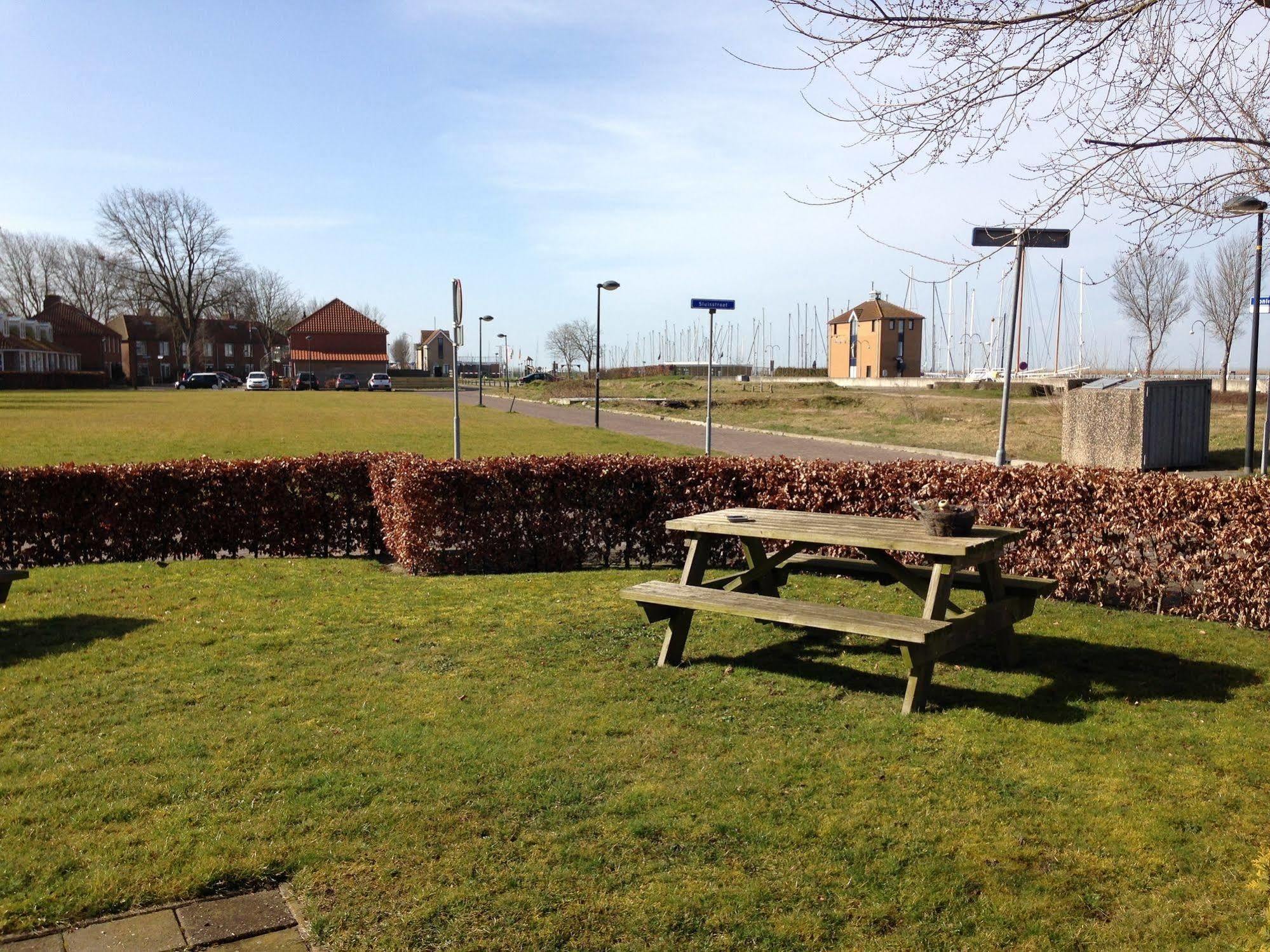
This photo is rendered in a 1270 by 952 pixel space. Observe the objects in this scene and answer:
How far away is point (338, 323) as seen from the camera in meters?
98.5

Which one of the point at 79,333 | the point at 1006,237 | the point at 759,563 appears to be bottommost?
the point at 759,563

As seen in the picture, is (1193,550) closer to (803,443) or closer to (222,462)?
(222,462)

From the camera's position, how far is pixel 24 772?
14.4 feet

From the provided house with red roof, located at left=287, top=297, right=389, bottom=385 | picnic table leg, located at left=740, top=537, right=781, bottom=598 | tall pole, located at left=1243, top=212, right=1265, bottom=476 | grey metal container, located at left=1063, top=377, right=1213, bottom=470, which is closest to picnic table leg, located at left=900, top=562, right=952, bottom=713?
picnic table leg, located at left=740, top=537, right=781, bottom=598

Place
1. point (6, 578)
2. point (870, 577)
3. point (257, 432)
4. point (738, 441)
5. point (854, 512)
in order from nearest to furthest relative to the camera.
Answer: point (6, 578) < point (870, 577) < point (854, 512) < point (738, 441) < point (257, 432)

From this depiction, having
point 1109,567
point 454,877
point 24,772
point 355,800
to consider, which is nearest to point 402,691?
point 355,800

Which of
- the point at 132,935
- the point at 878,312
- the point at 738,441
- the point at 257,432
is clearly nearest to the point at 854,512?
the point at 132,935

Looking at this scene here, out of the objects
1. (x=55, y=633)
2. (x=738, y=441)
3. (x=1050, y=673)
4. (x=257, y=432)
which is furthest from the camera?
(x=257, y=432)

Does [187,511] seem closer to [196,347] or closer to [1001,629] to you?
[1001,629]

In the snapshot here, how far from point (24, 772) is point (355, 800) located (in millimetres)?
1571

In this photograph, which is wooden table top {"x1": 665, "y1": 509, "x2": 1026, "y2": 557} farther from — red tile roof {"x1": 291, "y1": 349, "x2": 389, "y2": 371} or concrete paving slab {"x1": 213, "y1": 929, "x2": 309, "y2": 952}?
red tile roof {"x1": 291, "y1": 349, "x2": 389, "y2": 371}

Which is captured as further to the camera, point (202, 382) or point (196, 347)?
point (196, 347)

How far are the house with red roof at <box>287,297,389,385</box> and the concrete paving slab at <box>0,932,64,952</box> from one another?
320 feet

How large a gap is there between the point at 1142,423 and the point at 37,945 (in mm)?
19703
